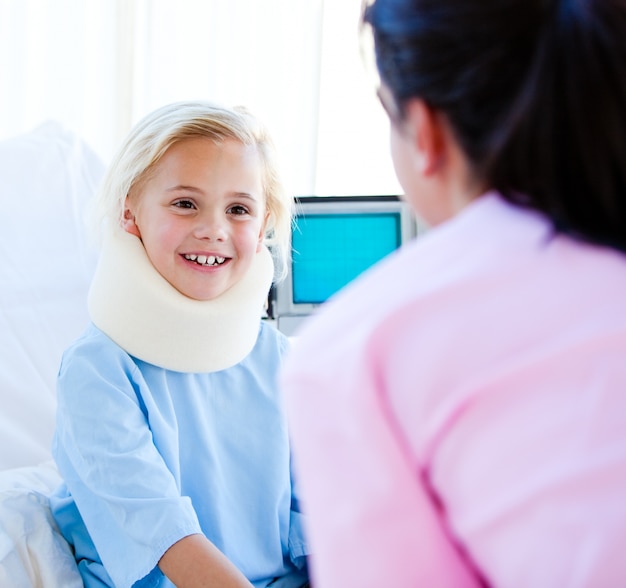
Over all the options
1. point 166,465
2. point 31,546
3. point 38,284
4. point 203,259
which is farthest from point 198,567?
point 38,284

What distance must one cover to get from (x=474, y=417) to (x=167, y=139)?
0.81 metres

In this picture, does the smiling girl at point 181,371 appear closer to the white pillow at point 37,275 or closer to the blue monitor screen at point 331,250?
the white pillow at point 37,275

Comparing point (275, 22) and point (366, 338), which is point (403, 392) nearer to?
point (366, 338)

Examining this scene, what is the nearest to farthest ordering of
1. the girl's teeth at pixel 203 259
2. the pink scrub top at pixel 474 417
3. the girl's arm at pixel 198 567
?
the pink scrub top at pixel 474 417 < the girl's arm at pixel 198 567 < the girl's teeth at pixel 203 259

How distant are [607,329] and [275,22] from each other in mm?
2445

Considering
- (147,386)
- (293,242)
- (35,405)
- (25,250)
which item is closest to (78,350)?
(147,386)

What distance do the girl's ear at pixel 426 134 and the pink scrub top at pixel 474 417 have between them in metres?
0.08

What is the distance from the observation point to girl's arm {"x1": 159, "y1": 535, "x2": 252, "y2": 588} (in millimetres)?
1015

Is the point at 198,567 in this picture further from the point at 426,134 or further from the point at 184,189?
the point at 426,134

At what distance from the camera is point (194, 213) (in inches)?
48.3

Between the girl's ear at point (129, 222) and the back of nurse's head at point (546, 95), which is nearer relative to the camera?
the back of nurse's head at point (546, 95)

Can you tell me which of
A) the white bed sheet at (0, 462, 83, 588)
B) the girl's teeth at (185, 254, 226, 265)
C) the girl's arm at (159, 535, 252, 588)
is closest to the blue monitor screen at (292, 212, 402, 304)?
the girl's teeth at (185, 254, 226, 265)

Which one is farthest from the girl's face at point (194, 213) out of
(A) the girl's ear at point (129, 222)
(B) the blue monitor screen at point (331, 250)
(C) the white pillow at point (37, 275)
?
(B) the blue monitor screen at point (331, 250)

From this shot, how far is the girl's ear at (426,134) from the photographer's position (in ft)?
1.95
